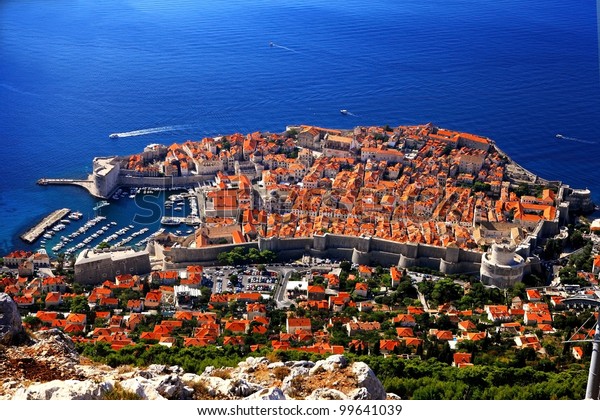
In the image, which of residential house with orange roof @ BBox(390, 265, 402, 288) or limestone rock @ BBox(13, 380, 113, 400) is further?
residential house with orange roof @ BBox(390, 265, 402, 288)

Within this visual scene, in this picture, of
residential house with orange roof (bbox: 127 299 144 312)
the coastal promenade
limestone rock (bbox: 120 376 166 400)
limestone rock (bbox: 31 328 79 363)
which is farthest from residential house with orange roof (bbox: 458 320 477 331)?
the coastal promenade

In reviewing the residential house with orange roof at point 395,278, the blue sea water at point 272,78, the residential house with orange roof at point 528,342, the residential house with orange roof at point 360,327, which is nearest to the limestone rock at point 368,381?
the residential house with orange roof at point 360,327

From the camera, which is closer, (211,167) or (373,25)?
(211,167)

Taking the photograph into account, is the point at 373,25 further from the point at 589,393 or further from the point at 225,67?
the point at 589,393

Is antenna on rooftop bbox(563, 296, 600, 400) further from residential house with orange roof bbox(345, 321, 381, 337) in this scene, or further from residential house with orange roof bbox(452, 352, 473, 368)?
residential house with orange roof bbox(345, 321, 381, 337)

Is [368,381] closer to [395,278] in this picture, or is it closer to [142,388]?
[142,388]

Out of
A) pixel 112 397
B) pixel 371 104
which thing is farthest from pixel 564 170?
pixel 112 397
